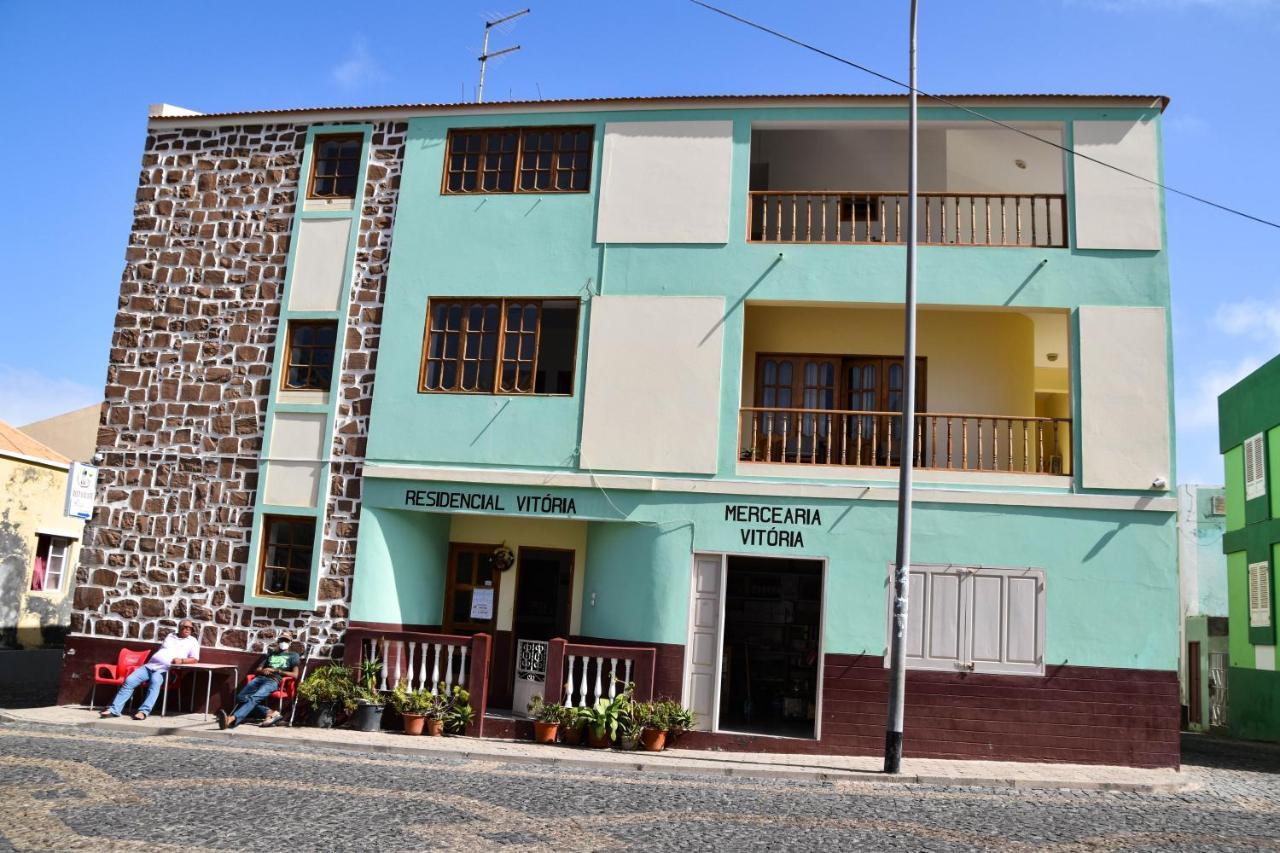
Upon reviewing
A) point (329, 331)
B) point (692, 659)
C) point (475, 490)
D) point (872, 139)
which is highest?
point (872, 139)

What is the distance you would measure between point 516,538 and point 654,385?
3.01 metres

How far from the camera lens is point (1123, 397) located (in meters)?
13.2

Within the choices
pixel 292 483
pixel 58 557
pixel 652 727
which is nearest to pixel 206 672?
pixel 292 483

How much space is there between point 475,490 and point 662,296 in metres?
3.38

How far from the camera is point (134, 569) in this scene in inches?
590

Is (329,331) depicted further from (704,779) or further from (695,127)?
(704,779)

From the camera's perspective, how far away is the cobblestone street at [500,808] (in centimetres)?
767

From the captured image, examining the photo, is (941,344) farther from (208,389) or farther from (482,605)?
(208,389)

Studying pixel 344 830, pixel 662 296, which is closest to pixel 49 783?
pixel 344 830

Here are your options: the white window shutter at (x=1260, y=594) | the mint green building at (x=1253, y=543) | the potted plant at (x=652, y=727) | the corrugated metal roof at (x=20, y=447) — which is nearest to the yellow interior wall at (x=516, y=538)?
the potted plant at (x=652, y=727)

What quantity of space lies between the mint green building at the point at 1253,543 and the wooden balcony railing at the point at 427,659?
1573cm

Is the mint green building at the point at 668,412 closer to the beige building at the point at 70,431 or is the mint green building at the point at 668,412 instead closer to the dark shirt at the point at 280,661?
the dark shirt at the point at 280,661

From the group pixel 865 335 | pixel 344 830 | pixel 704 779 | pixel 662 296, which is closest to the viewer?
pixel 344 830

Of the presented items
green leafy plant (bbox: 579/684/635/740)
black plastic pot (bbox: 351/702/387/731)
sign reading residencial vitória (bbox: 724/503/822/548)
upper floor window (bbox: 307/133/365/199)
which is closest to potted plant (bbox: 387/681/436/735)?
black plastic pot (bbox: 351/702/387/731)
